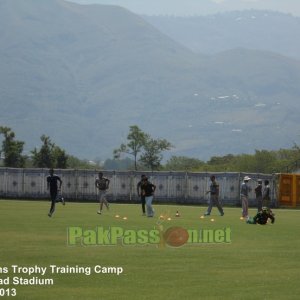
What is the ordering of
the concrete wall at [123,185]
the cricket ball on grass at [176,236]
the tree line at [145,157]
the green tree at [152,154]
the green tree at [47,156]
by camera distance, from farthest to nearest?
1. the green tree at [152,154]
2. the green tree at [47,156]
3. the tree line at [145,157]
4. the concrete wall at [123,185]
5. the cricket ball on grass at [176,236]

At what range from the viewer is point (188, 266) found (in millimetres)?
22625

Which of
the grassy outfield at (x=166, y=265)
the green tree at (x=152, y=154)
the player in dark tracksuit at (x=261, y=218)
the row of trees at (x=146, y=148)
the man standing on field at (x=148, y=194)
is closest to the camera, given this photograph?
the grassy outfield at (x=166, y=265)

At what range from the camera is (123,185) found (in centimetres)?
6962

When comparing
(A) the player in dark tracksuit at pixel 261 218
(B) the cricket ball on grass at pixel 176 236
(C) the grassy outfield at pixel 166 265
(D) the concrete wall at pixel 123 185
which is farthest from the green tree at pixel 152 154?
(C) the grassy outfield at pixel 166 265

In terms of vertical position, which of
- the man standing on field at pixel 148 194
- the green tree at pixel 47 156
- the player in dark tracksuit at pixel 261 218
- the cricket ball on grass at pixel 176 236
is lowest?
the cricket ball on grass at pixel 176 236

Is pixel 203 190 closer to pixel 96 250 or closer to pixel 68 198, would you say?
pixel 68 198

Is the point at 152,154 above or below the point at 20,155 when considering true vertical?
above

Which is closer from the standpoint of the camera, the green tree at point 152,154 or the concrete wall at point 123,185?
the concrete wall at point 123,185

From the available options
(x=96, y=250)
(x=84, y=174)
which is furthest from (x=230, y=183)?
(x=96, y=250)

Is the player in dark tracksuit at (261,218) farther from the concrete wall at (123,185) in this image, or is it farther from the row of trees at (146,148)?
the row of trees at (146,148)

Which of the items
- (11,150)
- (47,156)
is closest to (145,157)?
(47,156)

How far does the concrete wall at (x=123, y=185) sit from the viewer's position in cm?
6831

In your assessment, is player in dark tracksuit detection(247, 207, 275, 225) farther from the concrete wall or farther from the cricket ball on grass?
the concrete wall

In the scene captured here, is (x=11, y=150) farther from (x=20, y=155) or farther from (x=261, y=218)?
(x=261, y=218)
